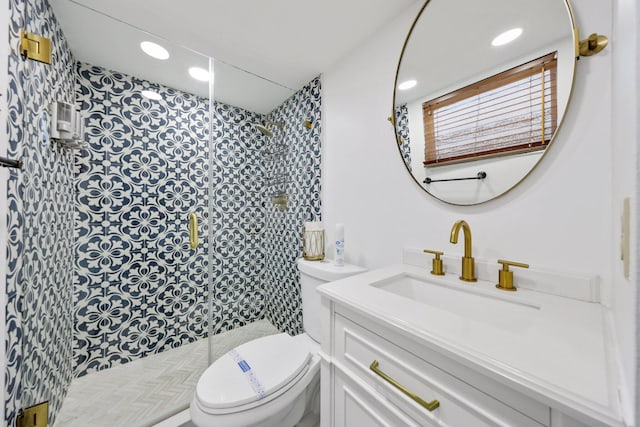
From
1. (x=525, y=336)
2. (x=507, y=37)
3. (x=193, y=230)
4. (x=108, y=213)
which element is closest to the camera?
(x=525, y=336)

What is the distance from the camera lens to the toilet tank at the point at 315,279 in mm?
1258

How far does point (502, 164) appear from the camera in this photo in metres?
0.87

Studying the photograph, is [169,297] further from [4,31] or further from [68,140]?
[4,31]

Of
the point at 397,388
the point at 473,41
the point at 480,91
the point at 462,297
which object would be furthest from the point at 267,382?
the point at 473,41

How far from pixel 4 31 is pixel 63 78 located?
21.4 inches

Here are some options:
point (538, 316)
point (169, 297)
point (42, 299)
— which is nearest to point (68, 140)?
point (42, 299)

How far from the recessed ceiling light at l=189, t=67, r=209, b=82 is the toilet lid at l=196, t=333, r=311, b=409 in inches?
65.7

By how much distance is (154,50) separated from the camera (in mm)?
1385

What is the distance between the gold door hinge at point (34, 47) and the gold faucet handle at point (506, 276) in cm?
194

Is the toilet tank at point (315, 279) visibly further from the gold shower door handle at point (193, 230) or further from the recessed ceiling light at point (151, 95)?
the recessed ceiling light at point (151, 95)

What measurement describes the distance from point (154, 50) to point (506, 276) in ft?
6.91

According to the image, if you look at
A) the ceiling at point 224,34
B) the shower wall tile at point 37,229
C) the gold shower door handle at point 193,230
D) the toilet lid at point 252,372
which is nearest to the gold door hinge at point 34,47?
the shower wall tile at point 37,229

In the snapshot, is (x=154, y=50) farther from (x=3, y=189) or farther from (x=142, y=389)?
(x=142, y=389)

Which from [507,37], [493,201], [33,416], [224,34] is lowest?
[33,416]
